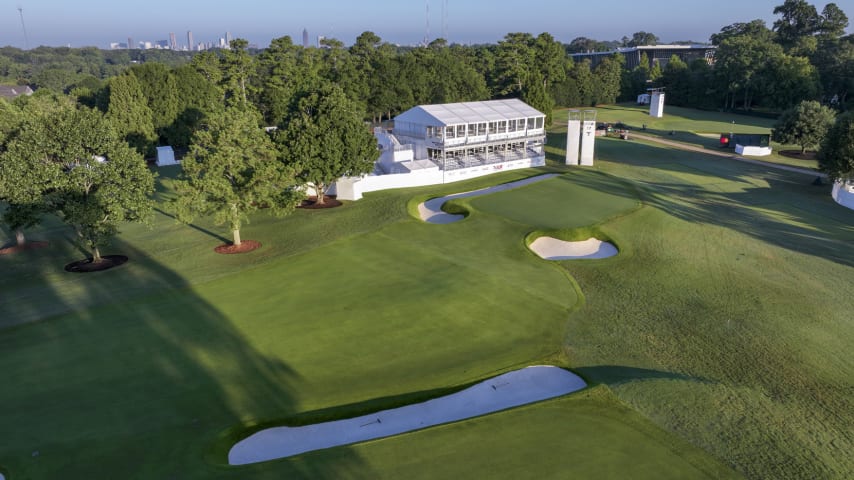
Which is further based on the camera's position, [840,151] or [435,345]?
[840,151]

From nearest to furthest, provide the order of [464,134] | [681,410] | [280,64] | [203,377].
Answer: [681,410], [203,377], [464,134], [280,64]

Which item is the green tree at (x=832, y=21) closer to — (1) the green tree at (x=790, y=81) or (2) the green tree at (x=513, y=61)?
(1) the green tree at (x=790, y=81)

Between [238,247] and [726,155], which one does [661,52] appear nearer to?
[726,155]

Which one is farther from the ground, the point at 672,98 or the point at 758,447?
the point at 672,98

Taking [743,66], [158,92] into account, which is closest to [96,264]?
[158,92]

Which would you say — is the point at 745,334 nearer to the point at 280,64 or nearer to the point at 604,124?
the point at 604,124

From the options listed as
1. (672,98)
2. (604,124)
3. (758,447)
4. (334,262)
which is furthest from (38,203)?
(672,98)
